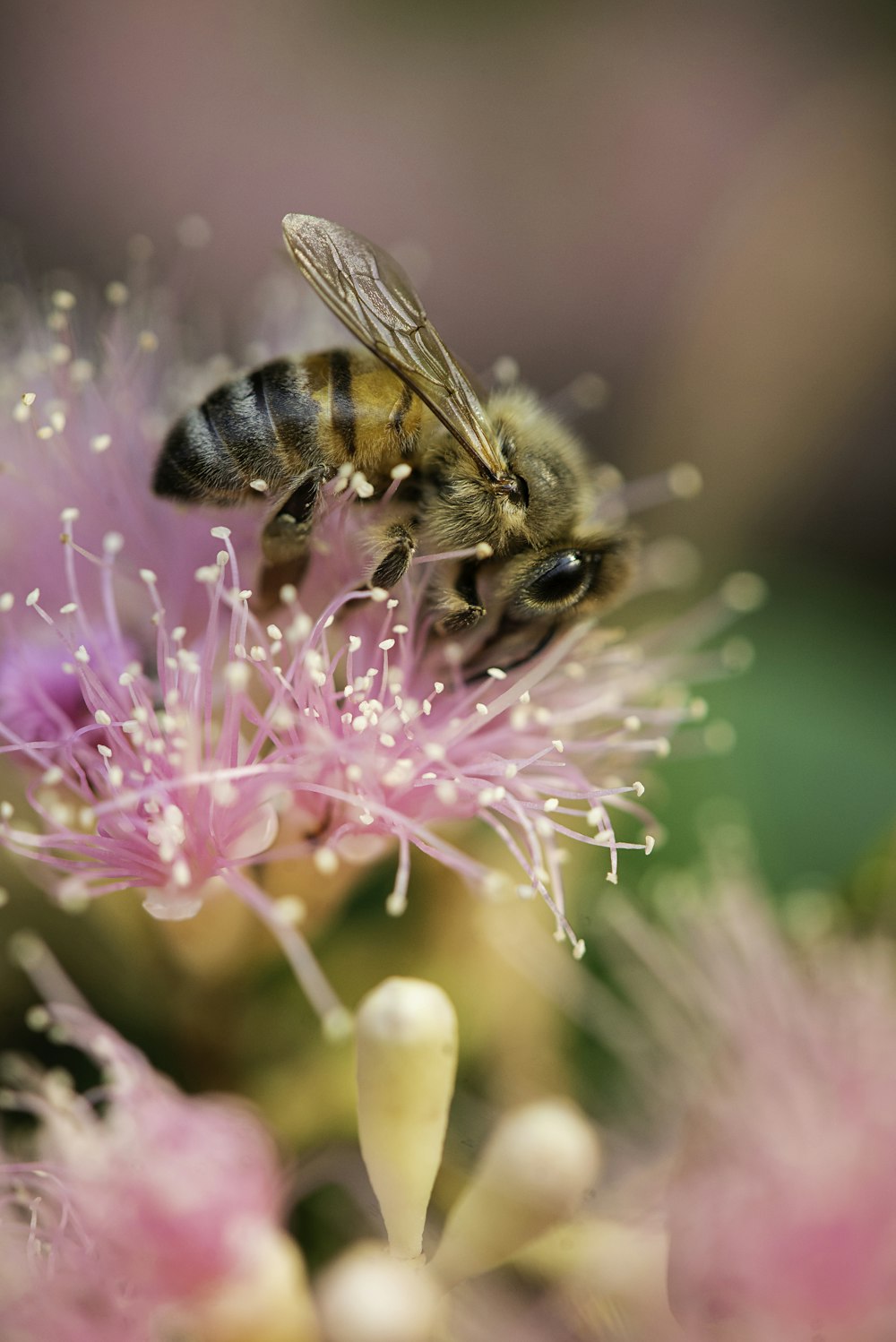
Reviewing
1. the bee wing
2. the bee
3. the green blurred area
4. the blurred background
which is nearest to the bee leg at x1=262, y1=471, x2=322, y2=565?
the bee

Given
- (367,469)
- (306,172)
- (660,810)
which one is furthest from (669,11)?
(367,469)

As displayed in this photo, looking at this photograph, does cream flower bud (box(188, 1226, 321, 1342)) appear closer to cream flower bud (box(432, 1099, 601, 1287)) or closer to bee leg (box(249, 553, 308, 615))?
cream flower bud (box(432, 1099, 601, 1287))

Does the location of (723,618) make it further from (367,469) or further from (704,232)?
(704,232)

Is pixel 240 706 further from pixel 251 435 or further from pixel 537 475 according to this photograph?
pixel 537 475

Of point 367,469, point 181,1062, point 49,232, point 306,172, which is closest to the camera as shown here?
point 367,469

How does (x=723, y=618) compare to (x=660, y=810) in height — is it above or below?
above

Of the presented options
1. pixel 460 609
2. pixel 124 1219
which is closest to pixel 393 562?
pixel 460 609
